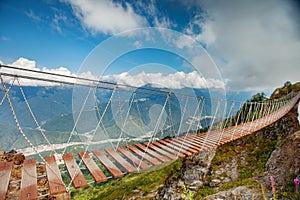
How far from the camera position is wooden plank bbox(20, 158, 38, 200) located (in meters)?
1.29

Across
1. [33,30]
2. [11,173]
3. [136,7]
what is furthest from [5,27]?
[11,173]

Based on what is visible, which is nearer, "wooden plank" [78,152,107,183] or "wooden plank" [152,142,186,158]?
"wooden plank" [78,152,107,183]

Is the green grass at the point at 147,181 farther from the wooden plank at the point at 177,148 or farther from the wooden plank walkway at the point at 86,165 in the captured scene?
the wooden plank walkway at the point at 86,165

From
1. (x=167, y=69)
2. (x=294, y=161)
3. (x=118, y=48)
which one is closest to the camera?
(x=294, y=161)

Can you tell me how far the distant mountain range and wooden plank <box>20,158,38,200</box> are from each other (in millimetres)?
1133

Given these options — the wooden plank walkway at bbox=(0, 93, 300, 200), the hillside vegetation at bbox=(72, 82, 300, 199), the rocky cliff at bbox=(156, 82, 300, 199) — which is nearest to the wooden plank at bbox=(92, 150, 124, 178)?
the wooden plank walkway at bbox=(0, 93, 300, 200)

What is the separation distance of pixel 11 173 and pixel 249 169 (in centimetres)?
547

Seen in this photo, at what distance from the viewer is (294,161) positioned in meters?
4.08

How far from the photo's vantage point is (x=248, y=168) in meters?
5.22

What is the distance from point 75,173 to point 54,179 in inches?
6.6

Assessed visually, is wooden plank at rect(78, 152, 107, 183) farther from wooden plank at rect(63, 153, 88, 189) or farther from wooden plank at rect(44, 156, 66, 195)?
wooden plank at rect(44, 156, 66, 195)

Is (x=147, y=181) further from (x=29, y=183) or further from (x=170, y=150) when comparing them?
(x=29, y=183)

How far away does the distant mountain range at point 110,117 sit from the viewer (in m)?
4.80

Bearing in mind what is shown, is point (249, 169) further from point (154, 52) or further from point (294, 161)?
point (154, 52)
